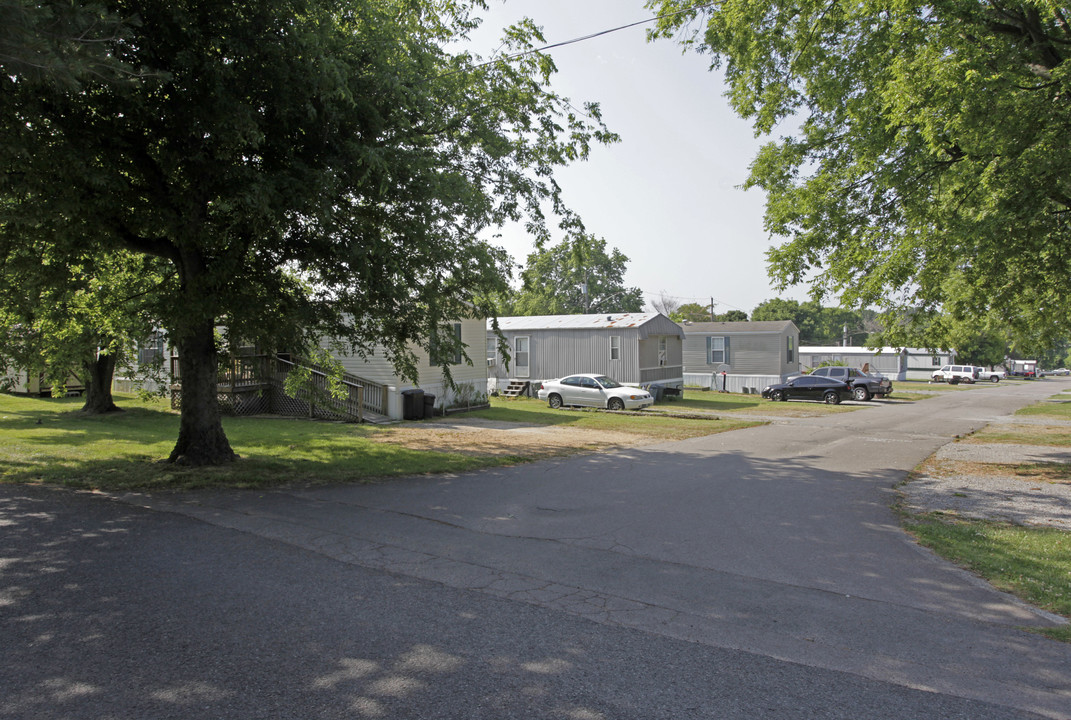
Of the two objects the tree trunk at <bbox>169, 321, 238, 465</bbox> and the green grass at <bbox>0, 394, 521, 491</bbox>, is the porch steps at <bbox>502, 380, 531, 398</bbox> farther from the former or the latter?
the tree trunk at <bbox>169, 321, 238, 465</bbox>

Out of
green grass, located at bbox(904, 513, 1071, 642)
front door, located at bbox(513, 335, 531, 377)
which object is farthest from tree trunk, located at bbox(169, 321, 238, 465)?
front door, located at bbox(513, 335, 531, 377)

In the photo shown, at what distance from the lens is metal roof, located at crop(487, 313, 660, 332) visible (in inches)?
1176

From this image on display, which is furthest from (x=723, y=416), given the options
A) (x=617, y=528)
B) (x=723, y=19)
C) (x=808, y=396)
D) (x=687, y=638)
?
(x=687, y=638)

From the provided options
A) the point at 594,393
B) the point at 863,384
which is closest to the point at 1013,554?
the point at 594,393

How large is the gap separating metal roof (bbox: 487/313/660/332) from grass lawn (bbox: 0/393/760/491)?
8121mm

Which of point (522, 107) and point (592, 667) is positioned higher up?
point (522, 107)

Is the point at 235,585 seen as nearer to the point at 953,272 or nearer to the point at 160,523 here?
the point at 160,523

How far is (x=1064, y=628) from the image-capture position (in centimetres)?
477

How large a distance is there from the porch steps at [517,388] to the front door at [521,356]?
416mm

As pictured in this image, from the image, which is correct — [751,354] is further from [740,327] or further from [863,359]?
[863,359]

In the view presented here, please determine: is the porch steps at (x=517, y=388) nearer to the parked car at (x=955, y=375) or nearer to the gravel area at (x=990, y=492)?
the gravel area at (x=990, y=492)

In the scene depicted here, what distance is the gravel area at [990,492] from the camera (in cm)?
882

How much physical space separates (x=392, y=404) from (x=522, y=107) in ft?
38.2

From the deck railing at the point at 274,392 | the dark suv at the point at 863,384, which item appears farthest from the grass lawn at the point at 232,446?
the dark suv at the point at 863,384
